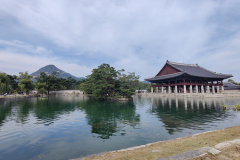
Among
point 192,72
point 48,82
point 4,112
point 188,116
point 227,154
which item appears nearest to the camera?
point 227,154

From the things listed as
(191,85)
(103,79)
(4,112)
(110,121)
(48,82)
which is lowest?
(110,121)

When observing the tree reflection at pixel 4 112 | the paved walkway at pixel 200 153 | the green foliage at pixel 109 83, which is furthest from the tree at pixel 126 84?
the paved walkway at pixel 200 153

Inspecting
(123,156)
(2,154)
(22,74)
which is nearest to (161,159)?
(123,156)

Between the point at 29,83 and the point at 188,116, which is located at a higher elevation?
the point at 29,83

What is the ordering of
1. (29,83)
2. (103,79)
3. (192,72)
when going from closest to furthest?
(103,79) < (192,72) < (29,83)

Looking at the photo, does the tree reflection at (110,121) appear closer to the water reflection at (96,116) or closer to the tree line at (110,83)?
the water reflection at (96,116)

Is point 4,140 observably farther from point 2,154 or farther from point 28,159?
point 28,159

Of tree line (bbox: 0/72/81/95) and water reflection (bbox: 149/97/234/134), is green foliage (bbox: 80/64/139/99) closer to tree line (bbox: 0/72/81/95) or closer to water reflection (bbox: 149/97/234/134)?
water reflection (bbox: 149/97/234/134)

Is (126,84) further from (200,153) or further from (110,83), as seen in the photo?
(200,153)

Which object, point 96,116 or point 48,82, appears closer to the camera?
point 96,116

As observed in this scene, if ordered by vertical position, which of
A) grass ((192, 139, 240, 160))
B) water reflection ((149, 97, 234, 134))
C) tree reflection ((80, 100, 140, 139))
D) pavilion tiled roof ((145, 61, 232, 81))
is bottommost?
tree reflection ((80, 100, 140, 139))

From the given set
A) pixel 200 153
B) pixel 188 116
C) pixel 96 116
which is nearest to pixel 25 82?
pixel 96 116

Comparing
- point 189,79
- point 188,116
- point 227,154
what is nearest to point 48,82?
point 189,79

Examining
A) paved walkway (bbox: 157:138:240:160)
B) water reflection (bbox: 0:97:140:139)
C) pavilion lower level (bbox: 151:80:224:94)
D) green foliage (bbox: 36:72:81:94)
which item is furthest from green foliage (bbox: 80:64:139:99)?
green foliage (bbox: 36:72:81:94)
